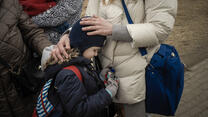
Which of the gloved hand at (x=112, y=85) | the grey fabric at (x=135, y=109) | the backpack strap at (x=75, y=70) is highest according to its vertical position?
the backpack strap at (x=75, y=70)

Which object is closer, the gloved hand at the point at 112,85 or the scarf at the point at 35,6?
the gloved hand at the point at 112,85

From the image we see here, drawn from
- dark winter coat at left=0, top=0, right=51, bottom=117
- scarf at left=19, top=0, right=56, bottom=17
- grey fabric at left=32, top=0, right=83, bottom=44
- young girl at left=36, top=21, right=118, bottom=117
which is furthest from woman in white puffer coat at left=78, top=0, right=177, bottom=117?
dark winter coat at left=0, top=0, right=51, bottom=117

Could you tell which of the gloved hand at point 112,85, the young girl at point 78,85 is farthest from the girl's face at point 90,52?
the gloved hand at point 112,85

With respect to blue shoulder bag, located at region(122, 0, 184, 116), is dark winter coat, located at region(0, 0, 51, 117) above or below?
above

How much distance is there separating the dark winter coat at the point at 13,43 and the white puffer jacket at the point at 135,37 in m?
0.66

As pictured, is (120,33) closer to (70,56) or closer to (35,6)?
(70,56)

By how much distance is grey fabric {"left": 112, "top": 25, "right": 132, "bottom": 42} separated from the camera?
4.64 ft

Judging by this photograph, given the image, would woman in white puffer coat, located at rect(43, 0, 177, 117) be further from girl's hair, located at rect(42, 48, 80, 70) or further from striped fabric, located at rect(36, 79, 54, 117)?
striped fabric, located at rect(36, 79, 54, 117)

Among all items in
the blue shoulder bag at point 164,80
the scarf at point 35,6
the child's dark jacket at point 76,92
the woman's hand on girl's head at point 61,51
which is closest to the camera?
the child's dark jacket at point 76,92

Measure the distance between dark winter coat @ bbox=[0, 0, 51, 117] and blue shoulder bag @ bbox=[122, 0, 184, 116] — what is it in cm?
112

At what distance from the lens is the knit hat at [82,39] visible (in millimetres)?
1476

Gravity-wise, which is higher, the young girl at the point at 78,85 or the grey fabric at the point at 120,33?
the grey fabric at the point at 120,33

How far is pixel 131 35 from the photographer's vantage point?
1399mm

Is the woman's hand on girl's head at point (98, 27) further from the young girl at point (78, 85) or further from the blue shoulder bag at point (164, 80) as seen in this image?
the blue shoulder bag at point (164, 80)
